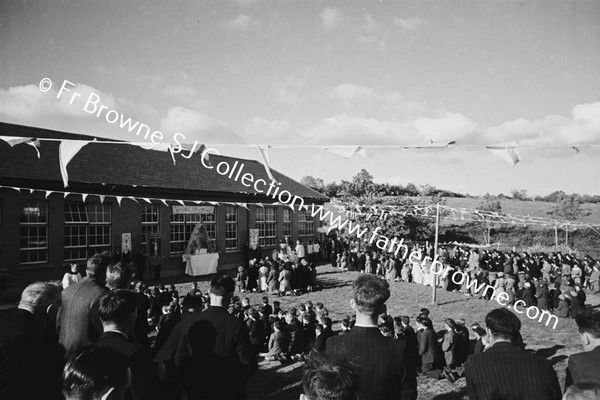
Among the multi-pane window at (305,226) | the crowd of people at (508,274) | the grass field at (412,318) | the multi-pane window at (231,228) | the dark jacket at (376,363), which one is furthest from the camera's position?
the multi-pane window at (305,226)

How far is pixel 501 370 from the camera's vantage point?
9.26ft

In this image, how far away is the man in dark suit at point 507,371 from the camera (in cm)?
273

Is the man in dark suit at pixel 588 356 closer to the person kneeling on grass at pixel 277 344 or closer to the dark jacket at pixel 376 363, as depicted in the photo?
the dark jacket at pixel 376 363

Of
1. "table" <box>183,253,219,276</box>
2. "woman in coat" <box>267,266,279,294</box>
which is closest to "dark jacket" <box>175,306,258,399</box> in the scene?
"woman in coat" <box>267,266,279,294</box>

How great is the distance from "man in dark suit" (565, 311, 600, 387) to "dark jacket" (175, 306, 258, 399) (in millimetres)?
2588

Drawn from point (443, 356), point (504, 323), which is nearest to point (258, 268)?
point (443, 356)

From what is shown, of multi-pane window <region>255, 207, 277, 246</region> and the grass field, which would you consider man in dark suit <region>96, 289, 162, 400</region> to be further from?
multi-pane window <region>255, 207, 277, 246</region>

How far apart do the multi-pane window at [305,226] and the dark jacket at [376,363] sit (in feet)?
79.8

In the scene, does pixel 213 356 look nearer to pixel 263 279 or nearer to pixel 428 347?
pixel 428 347

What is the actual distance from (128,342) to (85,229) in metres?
15.4

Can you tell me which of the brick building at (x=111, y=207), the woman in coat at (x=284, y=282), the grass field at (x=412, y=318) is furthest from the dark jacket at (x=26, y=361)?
the woman in coat at (x=284, y=282)

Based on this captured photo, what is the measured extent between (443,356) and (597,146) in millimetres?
4604

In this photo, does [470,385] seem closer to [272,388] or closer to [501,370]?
[501,370]

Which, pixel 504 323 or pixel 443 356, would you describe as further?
pixel 443 356
